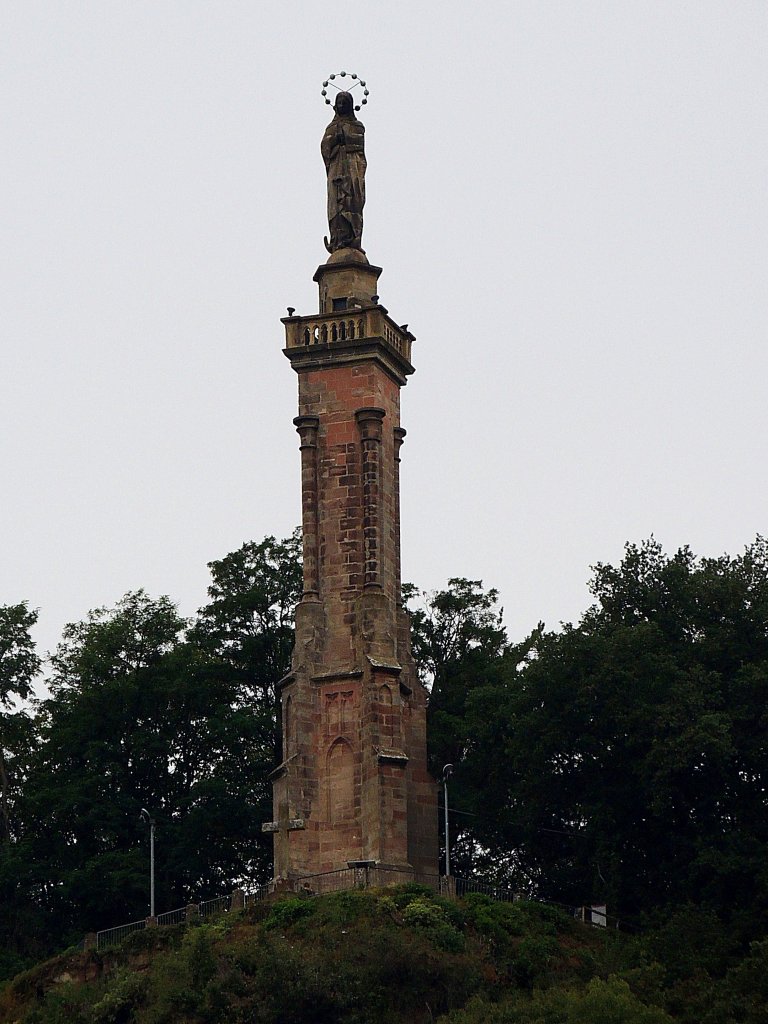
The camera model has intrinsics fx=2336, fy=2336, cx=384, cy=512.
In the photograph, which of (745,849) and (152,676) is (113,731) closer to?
(152,676)

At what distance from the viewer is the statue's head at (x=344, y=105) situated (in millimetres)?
72062

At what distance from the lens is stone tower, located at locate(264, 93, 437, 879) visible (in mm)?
65500

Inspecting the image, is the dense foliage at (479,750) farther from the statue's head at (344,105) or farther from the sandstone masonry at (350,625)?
the statue's head at (344,105)

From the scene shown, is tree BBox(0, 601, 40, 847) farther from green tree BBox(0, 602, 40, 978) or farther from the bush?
the bush

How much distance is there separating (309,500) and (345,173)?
1053 cm

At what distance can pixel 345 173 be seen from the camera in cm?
7150

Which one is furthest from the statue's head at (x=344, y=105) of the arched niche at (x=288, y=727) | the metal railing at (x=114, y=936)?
the metal railing at (x=114, y=936)

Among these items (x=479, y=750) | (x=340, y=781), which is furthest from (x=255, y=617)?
(x=340, y=781)

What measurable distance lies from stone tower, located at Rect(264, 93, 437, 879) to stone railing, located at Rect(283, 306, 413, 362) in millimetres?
30

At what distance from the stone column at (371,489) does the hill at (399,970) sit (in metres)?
10.1

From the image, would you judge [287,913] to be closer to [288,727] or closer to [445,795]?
[288,727]

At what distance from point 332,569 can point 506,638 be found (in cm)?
2023

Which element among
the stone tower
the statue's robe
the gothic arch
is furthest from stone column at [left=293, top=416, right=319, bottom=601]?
the statue's robe

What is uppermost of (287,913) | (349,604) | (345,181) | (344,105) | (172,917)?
(344,105)
